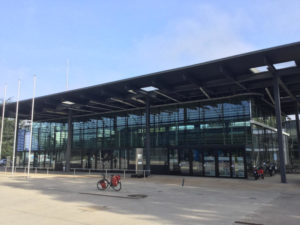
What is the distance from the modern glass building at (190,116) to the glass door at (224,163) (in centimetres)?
8

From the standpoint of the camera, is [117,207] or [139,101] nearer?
[117,207]

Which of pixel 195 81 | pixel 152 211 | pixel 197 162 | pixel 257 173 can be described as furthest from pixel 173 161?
pixel 152 211

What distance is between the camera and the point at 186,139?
25.6 metres

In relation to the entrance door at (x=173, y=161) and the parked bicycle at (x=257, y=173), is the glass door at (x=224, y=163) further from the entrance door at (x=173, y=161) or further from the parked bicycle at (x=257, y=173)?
the entrance door at (x=173, y=161)

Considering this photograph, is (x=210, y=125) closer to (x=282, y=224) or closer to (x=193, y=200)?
(x=193, y=200)

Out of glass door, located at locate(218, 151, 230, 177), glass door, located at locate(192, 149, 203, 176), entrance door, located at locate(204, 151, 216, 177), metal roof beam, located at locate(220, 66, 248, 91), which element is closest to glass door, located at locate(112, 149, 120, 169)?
glass door, located at locate(192, 149, 203, 176)

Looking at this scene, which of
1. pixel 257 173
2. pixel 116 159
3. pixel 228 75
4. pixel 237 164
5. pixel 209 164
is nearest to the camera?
pixel 228 75

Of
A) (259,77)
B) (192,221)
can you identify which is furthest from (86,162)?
(192,221)

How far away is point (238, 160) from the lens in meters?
22.3

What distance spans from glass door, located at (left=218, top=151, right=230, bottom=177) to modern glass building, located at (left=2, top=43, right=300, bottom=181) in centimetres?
8

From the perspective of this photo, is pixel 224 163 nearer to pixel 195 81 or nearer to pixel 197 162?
pixel 197 162

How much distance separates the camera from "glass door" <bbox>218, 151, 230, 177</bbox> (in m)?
22.8

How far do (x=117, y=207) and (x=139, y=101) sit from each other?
56.0 feet

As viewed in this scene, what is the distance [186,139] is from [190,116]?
7.37ft
